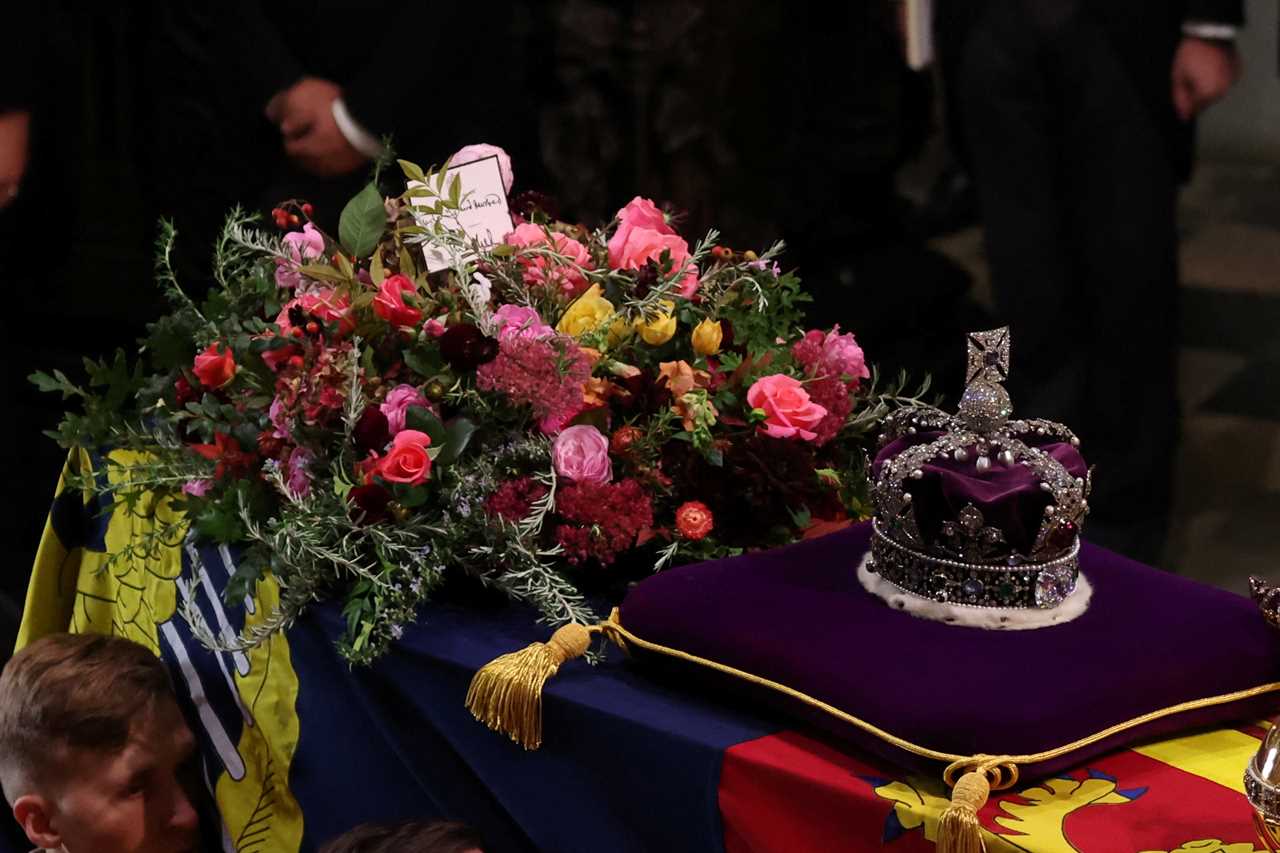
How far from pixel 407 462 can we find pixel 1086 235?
2.49 meters

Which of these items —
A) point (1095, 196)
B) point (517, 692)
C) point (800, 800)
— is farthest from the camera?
point (1095, 196)

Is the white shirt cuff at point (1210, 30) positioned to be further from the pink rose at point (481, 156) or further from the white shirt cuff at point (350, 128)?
the pink rose at point (481, 156)

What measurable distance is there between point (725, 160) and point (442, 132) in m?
0.86

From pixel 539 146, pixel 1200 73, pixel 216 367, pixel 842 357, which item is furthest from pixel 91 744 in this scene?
pixel 1200 73

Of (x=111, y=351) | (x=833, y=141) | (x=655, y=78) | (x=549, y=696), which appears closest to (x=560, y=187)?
(x=655, y=78)

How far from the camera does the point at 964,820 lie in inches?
56.0

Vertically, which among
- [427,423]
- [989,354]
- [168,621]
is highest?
[989,354]

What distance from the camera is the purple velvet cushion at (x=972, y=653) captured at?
5.04 ft

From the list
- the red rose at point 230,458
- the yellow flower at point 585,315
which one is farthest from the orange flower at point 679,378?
the red rose at point 230,458

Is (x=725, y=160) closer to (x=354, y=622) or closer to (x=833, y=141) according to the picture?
(x=833, y=141)

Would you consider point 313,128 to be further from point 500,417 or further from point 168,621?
point 500,417

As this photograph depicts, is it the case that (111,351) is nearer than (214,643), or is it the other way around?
(214,643)

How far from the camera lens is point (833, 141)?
4.49m

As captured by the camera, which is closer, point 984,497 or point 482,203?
point 984,497
